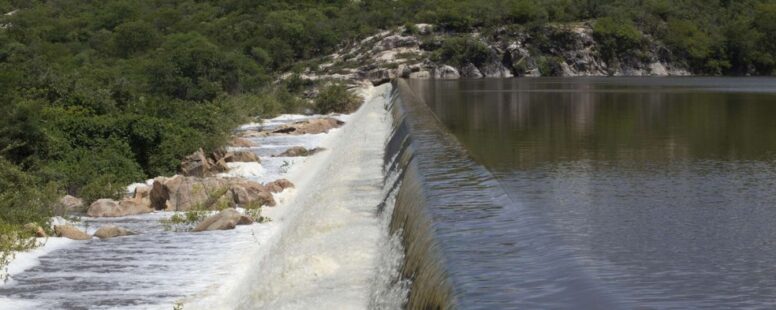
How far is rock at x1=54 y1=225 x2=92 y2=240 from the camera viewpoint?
59.7 ft

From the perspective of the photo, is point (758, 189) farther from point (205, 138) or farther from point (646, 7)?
point (646, 7)

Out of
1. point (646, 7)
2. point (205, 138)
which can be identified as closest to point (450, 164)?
point (205, 138)

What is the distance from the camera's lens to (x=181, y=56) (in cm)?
5800

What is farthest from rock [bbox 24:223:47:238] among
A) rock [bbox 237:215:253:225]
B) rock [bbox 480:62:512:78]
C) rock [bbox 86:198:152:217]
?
rock [bbox 480:62:512:78]

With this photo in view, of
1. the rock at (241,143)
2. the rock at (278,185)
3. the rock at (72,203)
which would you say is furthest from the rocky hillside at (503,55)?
the rock at (72,203)

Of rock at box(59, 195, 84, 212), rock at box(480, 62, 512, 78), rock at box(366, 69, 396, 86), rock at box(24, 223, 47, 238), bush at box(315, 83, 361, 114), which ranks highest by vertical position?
rock at box(24, 223, 47, 238)

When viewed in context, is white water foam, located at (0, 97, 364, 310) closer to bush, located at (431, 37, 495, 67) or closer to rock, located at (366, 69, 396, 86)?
rock, located at (366, 69, 396, 86)

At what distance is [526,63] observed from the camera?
9494cm

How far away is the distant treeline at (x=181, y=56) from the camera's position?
2672 centimetres

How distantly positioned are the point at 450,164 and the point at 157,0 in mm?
121496

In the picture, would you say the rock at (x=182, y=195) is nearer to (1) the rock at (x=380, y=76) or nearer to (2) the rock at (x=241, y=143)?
(2) the rock at (x=241, y=143)

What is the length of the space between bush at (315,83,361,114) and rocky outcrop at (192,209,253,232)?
36537 millimetres

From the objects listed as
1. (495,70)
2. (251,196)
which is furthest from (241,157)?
(495,70)

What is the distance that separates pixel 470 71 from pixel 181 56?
40.3 meters
